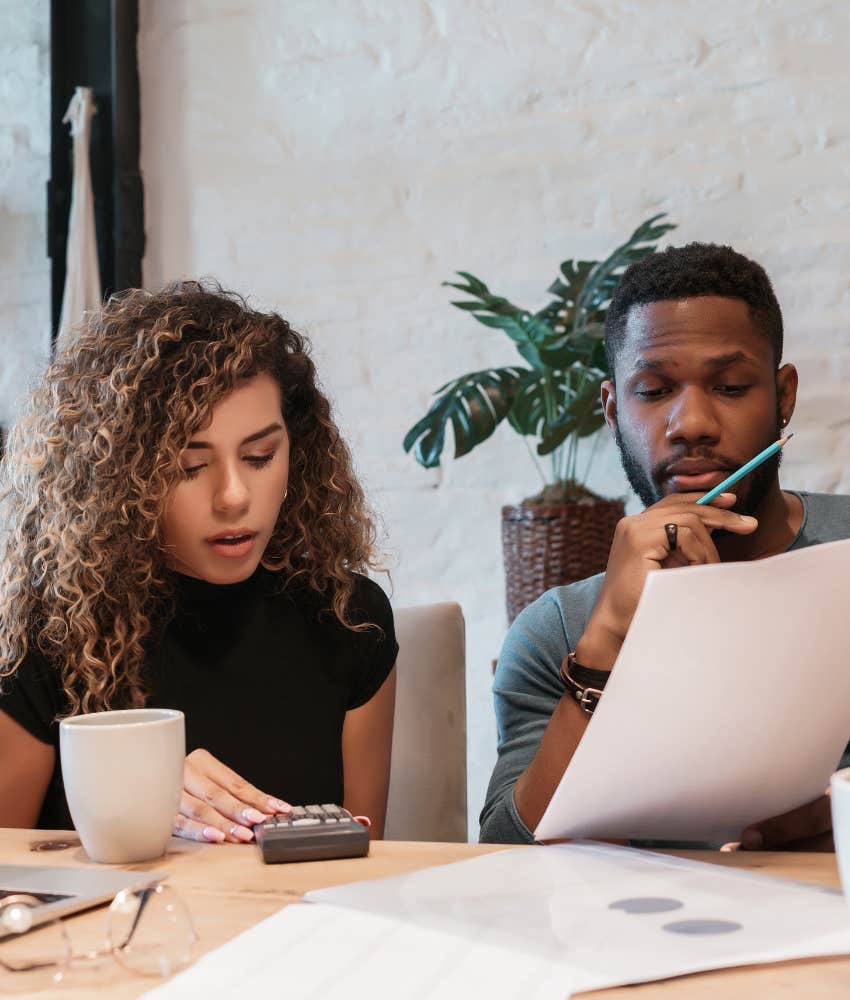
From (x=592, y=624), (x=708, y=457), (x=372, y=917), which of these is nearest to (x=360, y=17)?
(x=708, y=457)

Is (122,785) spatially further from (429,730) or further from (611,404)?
(611,404)

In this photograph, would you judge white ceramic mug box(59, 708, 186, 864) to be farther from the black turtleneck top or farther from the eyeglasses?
the black turtleneck top

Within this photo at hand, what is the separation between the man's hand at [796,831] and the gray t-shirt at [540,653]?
22 cm

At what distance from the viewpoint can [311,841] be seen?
0.76 metres

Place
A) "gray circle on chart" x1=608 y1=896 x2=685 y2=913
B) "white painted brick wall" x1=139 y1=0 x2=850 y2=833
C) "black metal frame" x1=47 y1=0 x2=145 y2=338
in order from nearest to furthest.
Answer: "gray circle on chart" x1=608 y1=896 x2=685 y2=913 < "white painted brick wall" x1=139 y1=0 x2=850 y2=833 < "black metal frame" x1=47 y1=0 x2=145 y2=338

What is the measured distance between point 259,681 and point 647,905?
67 centimetres

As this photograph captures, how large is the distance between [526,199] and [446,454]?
55 cm

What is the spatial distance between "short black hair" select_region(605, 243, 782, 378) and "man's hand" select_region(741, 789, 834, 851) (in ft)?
1.81

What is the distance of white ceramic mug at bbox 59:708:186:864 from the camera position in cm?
76

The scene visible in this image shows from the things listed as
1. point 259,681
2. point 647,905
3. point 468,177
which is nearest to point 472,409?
point 468,177

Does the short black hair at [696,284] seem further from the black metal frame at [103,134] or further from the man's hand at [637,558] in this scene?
the black metal frame at [103,134]

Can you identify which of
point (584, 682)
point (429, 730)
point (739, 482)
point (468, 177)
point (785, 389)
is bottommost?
point (429, 730)

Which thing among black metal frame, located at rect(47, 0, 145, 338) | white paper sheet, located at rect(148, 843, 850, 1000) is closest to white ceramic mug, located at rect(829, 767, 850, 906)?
white paper sheet, located at rect(148, 843, 850, 1000)

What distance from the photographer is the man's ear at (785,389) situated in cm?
126
